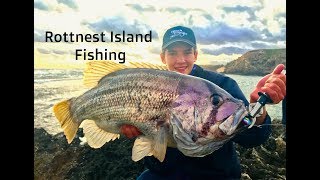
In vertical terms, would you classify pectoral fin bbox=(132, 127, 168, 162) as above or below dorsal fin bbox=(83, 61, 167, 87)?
below

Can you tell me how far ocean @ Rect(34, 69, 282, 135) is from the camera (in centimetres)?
358

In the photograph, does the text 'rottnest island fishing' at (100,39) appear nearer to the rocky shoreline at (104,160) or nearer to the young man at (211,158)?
the young man at (211,158)

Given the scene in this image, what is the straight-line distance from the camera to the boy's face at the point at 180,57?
10.1ft

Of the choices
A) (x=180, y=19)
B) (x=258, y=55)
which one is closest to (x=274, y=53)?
(x=258, y=55)

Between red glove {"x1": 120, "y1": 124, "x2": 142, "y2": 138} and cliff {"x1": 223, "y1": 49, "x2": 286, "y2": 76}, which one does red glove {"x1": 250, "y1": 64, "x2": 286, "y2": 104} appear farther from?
cliff {"x1": 223, "y1": 49, "x2": 286, "y2": 76}

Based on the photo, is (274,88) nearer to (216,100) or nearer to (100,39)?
(216,100)

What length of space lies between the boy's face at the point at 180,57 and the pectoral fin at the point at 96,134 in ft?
2.29

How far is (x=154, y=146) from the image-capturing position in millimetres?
2395

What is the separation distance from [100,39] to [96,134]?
3.40 ft

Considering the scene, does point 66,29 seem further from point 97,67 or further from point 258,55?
point 258,55

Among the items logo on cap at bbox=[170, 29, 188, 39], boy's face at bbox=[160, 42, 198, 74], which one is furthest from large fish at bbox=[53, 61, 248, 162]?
logo on cap at bbox=[170, 29, 188, 39]

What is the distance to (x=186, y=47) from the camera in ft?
10.2

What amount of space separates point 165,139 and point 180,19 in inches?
61.8

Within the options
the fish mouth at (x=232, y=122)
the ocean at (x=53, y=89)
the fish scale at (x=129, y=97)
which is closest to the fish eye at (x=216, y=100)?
the fish mouth at (x=232, y=122)
